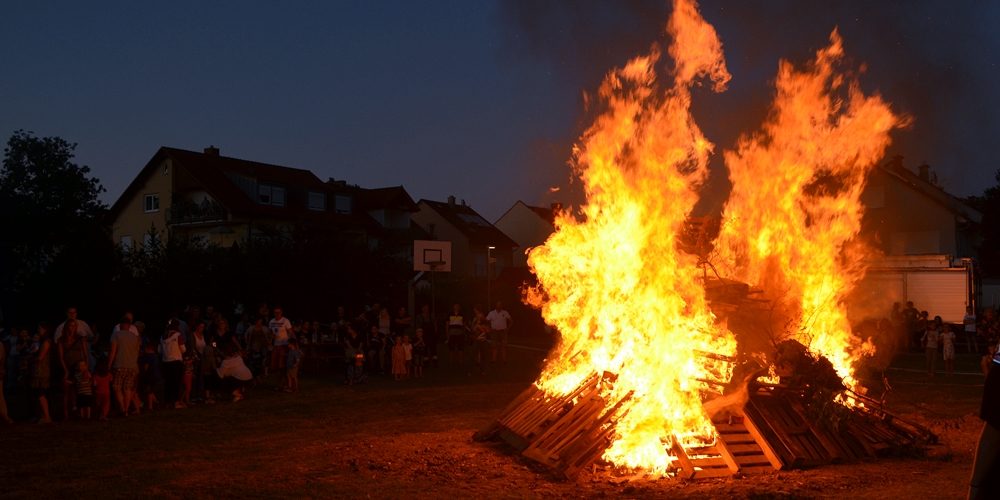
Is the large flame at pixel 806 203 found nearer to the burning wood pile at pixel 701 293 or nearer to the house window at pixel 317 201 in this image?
the burning wood pile at pixel 701 293

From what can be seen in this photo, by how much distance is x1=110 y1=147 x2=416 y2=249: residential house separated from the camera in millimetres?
43875

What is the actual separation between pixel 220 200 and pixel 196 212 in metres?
2.33

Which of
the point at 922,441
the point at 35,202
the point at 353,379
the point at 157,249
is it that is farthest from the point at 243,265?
the point at 35,202

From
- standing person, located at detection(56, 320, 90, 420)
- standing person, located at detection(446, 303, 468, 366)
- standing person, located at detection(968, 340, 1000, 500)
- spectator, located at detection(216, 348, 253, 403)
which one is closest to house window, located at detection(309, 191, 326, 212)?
standing person, located at detection(446, 303, 468, 366)

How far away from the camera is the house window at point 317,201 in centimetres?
4803

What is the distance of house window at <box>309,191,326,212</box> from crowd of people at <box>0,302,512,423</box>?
87.6ft

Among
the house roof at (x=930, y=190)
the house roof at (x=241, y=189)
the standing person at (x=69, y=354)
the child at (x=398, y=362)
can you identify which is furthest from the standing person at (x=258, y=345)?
the house roof at (x=930, y=190)

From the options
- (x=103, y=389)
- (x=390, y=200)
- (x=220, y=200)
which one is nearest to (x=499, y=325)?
(x=103, y=389)

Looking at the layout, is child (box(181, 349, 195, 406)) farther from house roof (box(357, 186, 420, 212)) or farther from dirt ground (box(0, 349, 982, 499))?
house roof (box(357, 186, 420, 212))

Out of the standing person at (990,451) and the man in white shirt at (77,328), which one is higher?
the man in white shirt at (77,328)

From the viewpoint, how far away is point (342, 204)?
49969 mm

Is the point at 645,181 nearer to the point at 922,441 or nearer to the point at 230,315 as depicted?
the point at 922,441

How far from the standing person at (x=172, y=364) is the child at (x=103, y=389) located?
4.09ft

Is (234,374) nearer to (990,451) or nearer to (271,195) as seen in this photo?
(990,451)
